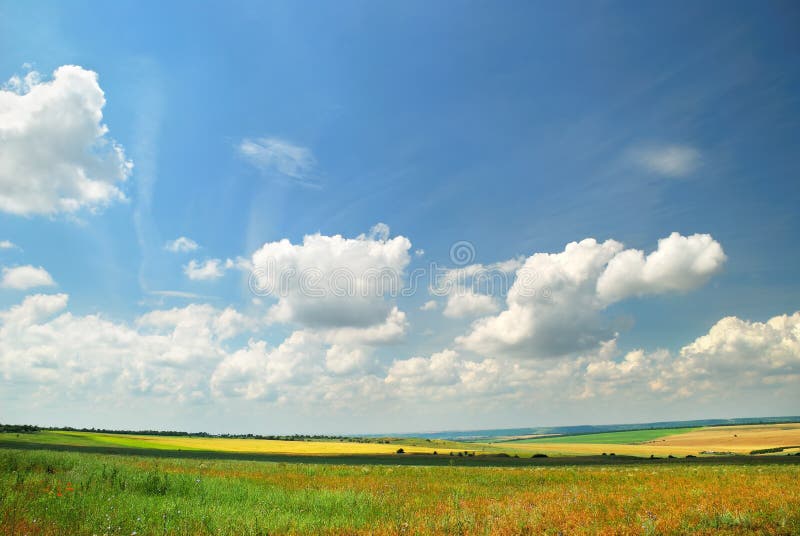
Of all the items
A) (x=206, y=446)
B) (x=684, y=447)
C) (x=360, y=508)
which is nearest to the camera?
(x=360, y=508)

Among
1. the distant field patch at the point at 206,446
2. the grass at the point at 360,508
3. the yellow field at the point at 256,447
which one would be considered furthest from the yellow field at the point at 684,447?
the grass at the point at 360,508

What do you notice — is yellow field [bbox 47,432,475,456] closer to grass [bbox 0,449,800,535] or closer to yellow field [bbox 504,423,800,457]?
yellow field [bbox 504,423,800,457]

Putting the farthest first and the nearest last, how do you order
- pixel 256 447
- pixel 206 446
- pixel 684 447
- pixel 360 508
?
pixel 684 447
pixel 256 447
pixel 206 446
pixel 360 508

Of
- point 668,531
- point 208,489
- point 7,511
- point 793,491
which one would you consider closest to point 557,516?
point 668,531

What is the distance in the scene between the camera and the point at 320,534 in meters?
11.0

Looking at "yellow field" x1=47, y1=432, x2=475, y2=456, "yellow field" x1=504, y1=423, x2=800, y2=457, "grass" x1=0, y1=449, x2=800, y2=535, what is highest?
"grass" x1=0, y1=449, x2=800, y2=535

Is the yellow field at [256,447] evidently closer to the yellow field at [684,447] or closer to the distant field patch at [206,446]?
the distant field patch at [206,446]

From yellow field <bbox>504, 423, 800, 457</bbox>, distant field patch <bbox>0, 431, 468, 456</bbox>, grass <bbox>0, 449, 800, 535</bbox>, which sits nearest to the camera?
grass <bbox>0, 449, 800, 535</bbox>

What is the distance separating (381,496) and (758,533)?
1192 centimetres

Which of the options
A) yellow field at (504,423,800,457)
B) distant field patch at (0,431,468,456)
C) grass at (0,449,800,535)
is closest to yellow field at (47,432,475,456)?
distant field patch at (0,431,468,456)

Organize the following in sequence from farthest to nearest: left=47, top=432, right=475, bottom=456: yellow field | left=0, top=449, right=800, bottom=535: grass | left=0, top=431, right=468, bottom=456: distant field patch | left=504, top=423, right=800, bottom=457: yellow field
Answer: left=504, top=423, right=800, bottom=457: yellow field → left=47, top=432, right=475, bottom=456: yellow field → left=0, top=431, right=468, bottom=456: distant field patch → left=0, top=449, right=800, bottom=535: grass

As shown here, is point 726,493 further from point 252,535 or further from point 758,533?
point 252,535

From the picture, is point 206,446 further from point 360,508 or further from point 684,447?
point 684,447

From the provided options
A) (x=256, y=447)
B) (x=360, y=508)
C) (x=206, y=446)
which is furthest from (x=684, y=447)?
(x=360, y=508)
